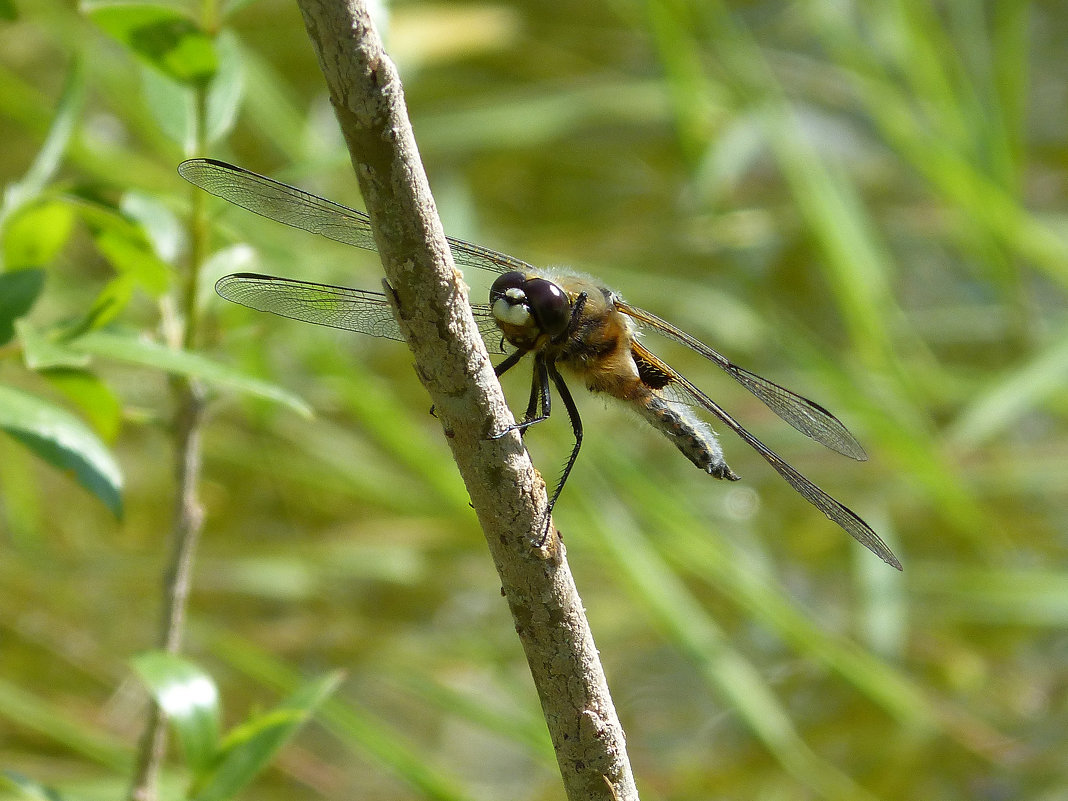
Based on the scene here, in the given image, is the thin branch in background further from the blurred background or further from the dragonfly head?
the dragonfly head

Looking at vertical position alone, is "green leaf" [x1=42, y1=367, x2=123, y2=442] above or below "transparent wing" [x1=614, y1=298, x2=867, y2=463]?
below

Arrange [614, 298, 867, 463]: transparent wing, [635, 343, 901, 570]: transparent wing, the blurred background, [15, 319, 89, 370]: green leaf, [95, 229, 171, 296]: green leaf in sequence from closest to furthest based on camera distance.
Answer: [15, 319, 89, 370]: green leaf < [95, 229, 171, 296]: green leaf < [635, 343, 901, 570]: transparent wing < [614, 298, 867, 463]: transparent wing < the blurred background

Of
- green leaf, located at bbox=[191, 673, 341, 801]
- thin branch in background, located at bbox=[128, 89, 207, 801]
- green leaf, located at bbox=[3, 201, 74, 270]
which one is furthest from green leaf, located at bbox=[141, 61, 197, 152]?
green leaf, located at bbox=[191, 673, 341, 801]

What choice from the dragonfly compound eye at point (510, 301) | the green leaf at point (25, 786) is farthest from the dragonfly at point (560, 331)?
the green leaf at point (25, 786)

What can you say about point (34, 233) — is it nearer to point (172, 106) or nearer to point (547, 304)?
point (172, 106)

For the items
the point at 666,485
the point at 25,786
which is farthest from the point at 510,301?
the point at 666,485

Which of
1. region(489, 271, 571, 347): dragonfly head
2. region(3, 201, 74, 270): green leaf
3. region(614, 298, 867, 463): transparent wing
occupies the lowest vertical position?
region(3, 201, 74, 270): green leaf
